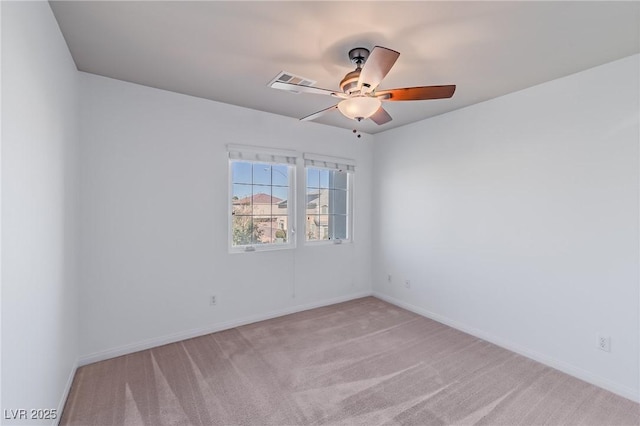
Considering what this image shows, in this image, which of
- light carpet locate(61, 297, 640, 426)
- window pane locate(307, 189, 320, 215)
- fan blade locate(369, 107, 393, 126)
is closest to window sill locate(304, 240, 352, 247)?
window pane locate(307, 189, 320, 215)

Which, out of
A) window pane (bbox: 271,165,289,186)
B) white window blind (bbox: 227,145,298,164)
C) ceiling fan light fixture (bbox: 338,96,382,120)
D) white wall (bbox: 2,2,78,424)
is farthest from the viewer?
window pane (bbox: 271,165,289,186)

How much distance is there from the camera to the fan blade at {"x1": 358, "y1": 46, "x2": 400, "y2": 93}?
1532mm

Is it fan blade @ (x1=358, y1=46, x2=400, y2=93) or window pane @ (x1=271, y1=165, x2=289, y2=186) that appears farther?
window pane @ (x1=271, y1=165, x2=289, y2=186)

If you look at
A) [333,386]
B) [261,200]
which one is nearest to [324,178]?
[261,200]

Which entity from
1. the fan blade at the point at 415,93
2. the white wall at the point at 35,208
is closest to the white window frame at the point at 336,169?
the fan blade at the point at 415,93

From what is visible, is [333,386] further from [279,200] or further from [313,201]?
[313,201]

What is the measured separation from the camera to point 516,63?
233 centimetres

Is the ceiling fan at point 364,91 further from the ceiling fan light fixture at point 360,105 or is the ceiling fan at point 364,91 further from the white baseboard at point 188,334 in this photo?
the white baseboard at point 188,334

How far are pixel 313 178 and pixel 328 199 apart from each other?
41cm

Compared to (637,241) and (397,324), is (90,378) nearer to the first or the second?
(397,324)

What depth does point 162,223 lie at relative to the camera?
2947 millimetres

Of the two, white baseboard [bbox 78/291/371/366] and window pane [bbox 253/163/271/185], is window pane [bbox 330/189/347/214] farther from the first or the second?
white baseboard [bbox 78/291/371/366]

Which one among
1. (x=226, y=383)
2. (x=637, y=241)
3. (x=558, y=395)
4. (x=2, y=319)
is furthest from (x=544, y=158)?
(x=2, y=319)

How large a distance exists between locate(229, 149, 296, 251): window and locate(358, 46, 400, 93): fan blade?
76.6 inches
